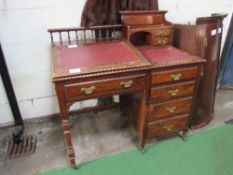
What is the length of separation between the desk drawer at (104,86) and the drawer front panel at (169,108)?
0.91 ft

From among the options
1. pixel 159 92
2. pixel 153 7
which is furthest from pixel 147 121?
pixel 153 7

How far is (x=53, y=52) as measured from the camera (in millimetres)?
1465

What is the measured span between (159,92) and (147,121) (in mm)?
265

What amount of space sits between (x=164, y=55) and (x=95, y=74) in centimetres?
61

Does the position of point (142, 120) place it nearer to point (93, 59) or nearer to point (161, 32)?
point (93, 59)

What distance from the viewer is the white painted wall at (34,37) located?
1.69 metres

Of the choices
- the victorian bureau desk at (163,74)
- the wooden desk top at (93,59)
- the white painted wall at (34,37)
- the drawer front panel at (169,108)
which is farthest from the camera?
the white painted wall at (34,37)

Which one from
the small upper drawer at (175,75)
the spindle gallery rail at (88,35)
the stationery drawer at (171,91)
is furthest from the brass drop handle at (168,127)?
the spindle gallery rail at (88,35)

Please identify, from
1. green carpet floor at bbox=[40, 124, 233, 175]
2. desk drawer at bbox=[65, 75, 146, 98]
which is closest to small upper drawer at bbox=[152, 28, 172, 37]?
desk drawer at bbox=[65, 75, 146, 98]

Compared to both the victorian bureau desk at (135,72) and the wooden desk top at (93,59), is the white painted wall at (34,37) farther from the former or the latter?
the wooden desk top at (93,59)

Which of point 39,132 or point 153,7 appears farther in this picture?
point 39,132

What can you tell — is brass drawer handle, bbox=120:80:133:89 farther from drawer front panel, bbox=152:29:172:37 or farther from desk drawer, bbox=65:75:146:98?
drawer front panel, bbox=152:29:172:37

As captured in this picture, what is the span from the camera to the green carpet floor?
1582 mm

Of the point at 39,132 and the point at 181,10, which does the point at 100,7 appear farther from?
the point at 39,132
